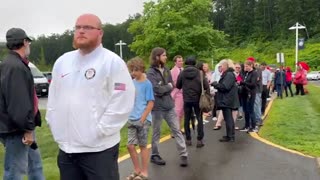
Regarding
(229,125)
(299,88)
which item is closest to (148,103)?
(229,125)

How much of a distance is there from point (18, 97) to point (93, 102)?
1.23m

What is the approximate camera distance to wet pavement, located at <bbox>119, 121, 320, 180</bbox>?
6.48m

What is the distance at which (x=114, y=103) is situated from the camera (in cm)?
345

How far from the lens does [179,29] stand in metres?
41.1

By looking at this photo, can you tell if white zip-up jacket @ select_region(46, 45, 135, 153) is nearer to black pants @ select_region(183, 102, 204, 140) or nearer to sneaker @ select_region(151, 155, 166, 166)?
sneaker @ select_region(151, 155, 166, 166)

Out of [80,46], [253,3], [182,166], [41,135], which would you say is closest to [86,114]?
[80,46]

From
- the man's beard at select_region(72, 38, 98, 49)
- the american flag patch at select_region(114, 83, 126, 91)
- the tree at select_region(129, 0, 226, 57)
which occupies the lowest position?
the american flag patch at select_region(114, 83, 126, 91)

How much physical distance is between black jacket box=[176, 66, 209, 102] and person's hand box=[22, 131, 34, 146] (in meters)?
4.25

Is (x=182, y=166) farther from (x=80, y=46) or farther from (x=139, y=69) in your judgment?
(x=80, y=46)

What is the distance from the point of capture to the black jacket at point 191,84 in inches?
333

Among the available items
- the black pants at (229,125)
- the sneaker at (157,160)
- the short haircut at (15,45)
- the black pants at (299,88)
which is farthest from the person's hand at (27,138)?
the black pants at (299,88)

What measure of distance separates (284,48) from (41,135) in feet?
258

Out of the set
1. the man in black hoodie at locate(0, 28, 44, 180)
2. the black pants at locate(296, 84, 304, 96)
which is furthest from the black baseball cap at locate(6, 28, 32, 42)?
the black pants at locate(296, 84, 304, 96)

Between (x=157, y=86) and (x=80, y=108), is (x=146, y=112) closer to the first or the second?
(x=157, y=86)
